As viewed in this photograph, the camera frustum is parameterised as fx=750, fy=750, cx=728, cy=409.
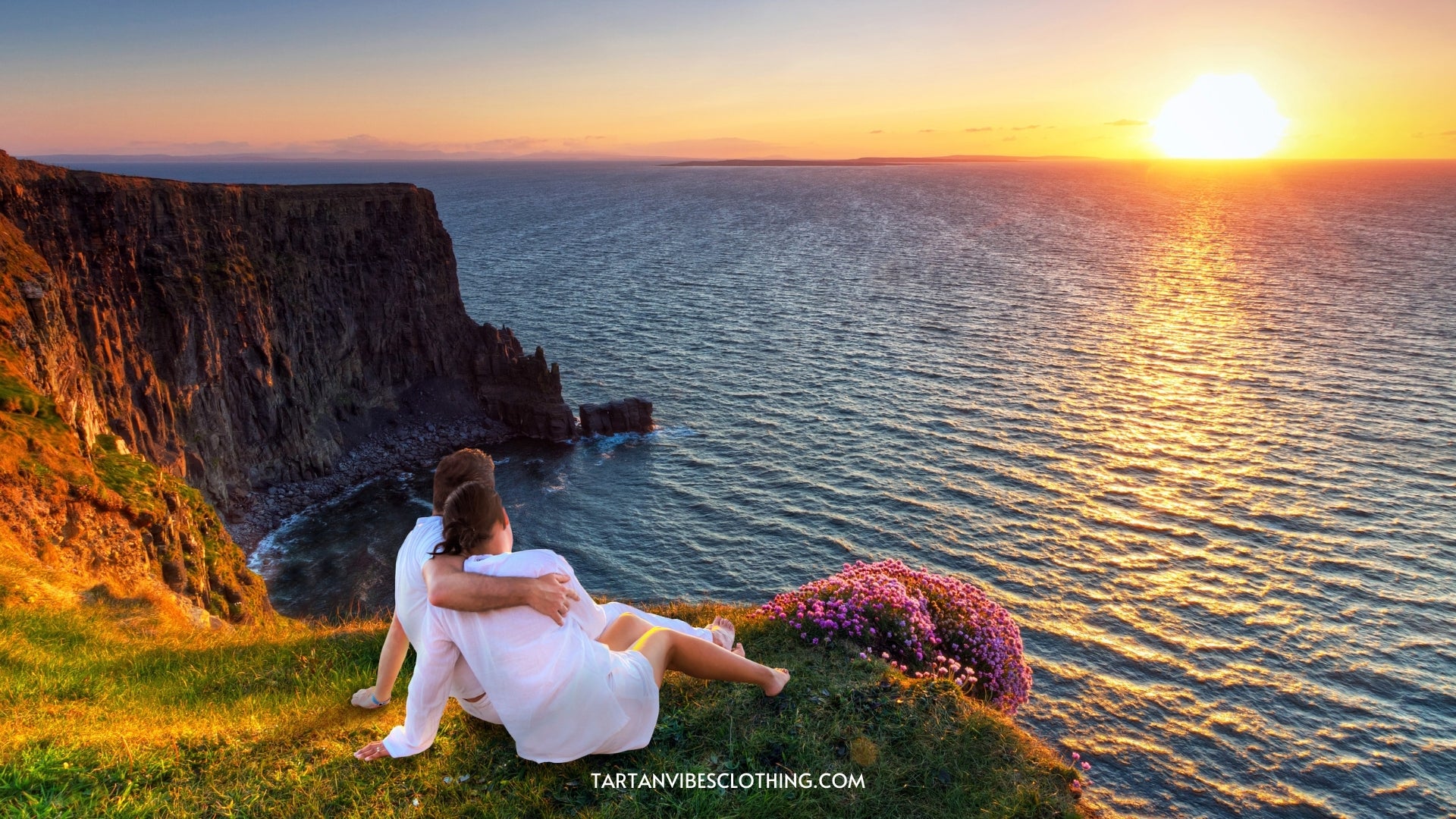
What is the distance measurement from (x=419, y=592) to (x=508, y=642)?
0.94m

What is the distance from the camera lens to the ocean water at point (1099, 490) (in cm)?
2536

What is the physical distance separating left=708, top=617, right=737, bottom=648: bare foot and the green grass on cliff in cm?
72

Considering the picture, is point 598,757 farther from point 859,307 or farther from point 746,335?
point 859,307

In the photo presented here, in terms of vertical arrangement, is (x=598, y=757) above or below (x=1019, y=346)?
above

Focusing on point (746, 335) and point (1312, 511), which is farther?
point (746, 335)

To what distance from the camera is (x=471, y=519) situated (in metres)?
5.79

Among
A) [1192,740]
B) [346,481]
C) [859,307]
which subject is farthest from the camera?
[859,307]

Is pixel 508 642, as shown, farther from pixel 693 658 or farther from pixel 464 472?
pixel 693 658

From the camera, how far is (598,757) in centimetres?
694

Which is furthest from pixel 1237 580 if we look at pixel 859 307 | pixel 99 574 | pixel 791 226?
pixel 791 226

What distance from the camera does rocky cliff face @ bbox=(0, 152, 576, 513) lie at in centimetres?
3300

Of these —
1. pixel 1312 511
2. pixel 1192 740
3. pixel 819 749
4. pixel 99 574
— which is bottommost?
pixel 1192 740

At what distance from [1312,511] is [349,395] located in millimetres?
57878

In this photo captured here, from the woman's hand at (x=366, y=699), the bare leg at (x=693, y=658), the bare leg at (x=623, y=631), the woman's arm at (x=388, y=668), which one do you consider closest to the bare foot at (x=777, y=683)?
the bare leg at (x=693, y=658)
